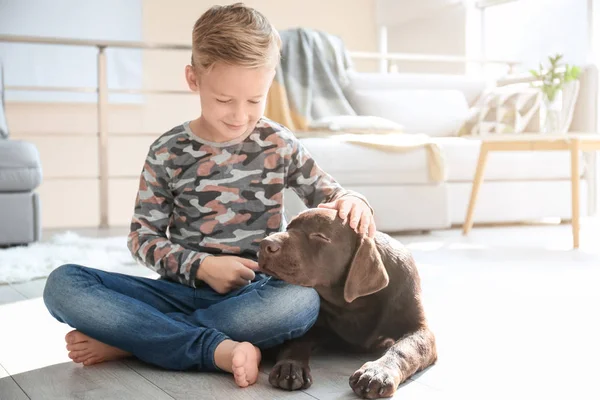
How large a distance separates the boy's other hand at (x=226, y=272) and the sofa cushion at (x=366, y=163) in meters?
2.25

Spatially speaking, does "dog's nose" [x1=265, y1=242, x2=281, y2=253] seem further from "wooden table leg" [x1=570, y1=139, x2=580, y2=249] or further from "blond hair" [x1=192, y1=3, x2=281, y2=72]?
"wooden table leg" [x1=570, y1=139, x2=580, y2=249]

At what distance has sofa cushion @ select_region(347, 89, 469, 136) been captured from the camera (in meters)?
4.36

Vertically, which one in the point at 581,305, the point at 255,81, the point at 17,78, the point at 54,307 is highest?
the point at 17,78

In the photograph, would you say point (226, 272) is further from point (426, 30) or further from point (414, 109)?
point (426, 30)

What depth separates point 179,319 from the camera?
1.31m

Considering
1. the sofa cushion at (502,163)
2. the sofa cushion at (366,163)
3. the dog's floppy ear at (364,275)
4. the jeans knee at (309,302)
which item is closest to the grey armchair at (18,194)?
the sofa cushion at (366,163)

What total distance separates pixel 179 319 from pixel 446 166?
2.56 metres

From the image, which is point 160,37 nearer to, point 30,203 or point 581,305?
point 30,203

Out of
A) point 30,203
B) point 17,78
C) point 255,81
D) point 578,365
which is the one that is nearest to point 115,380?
point 255,81

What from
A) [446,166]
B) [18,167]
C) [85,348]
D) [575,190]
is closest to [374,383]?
[85,348]

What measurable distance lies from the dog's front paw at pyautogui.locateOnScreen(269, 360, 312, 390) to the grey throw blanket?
9.71 ft

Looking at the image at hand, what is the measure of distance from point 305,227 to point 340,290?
0.40ft

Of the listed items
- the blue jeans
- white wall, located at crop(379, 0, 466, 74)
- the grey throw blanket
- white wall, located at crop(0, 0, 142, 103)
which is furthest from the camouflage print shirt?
white wall, located at crop(0, 0, 142, 103)

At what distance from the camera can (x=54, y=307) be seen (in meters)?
1.30
